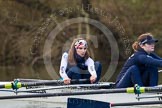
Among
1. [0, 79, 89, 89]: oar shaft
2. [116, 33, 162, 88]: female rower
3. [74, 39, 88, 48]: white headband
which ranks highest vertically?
[74, 39, 88, 48]: white headband

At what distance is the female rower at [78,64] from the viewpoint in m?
7.95

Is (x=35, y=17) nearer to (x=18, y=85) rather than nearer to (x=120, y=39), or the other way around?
(x=120, y=39)

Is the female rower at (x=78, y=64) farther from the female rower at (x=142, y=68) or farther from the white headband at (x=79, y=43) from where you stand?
Result: the female rower at (x=142, y=68)

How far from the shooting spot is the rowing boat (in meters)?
6.50

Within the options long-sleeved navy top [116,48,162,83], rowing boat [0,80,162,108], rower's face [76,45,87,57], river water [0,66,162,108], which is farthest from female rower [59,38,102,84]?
long-sleeved navy top [116,48,162,83]

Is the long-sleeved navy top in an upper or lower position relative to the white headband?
lower

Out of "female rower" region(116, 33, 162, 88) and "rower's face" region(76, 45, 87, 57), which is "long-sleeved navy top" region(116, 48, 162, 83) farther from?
"rower's face" region(76, 45, 87, 57)

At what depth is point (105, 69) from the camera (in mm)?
17016

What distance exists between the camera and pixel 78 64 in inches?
316

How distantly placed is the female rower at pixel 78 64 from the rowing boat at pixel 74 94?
0.29m

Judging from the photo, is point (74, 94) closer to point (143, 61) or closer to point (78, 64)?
point (143, 61)

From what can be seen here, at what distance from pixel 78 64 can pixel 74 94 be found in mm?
1499

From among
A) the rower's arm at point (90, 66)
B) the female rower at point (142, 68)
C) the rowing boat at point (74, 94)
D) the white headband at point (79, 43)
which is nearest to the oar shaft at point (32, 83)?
the rowing boat at point (74, 94)

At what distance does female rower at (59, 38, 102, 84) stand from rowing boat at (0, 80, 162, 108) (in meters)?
0.29
